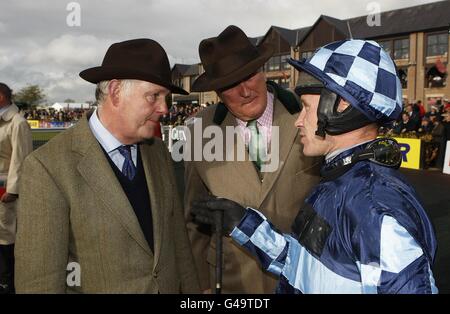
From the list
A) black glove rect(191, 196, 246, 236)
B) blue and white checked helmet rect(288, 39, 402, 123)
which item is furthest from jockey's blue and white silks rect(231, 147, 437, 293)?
black glove rect(191, 196, 246, 236)

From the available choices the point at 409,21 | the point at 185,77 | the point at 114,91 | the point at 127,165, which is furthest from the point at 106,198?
the point at 185,77

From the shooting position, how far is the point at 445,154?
13383 mm

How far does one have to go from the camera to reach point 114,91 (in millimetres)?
2137

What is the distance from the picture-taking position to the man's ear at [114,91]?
213 centimetres

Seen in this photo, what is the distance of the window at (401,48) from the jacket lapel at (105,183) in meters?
44.5

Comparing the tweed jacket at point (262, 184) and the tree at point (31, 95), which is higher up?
the tree at point (31, 95)

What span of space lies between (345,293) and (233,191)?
139 centimetres

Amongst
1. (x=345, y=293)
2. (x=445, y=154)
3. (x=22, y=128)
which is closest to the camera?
(x=345, y=293)

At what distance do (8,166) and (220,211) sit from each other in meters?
3.90

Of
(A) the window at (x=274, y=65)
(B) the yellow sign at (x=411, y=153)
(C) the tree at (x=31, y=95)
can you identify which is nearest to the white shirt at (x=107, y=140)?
(B) the yellow sign at (x=411, y=153)

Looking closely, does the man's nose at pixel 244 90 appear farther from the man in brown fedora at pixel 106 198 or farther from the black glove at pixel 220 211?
the black glove at pixel 220 211
